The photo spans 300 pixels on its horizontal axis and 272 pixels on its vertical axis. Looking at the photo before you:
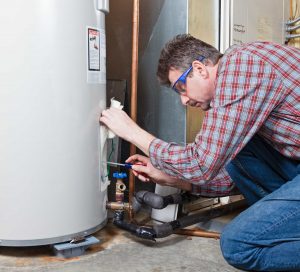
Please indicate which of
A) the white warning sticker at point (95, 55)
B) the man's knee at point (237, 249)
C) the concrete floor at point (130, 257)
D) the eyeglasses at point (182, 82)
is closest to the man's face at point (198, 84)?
the eyeglasses at point (182, 82)

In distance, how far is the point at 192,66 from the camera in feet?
4.13

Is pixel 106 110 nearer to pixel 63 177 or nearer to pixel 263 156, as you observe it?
pixel 63 177

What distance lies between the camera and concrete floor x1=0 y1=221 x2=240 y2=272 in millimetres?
1343

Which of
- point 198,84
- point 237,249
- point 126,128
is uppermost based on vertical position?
point 198,84

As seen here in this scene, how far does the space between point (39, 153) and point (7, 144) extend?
4.0 inches

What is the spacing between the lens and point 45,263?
1.38 meters

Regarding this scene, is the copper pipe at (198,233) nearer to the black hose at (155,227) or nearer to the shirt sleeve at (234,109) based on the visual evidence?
the black hose at (155,227)

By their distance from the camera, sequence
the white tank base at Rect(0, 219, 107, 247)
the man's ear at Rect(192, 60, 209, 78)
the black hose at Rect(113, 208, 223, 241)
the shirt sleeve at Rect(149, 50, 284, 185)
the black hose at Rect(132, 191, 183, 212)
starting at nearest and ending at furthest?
the shirt sleeve at Rect(149, 50, 284, 185) < the man's ear at Rect(192, 60, 209, 78) < the white tank base at Rect(0, 219, 107, 247) < the black hose at Rect(113, 208, 223, 241) < the black hose at Rect(132, 191, 183, 212)

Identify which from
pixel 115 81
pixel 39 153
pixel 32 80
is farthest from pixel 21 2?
pixel 115 81

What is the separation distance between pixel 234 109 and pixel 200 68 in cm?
21

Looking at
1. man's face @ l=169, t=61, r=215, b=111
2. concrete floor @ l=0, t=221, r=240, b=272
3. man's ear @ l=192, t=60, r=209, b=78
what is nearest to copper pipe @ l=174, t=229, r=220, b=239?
concrete floor @ l=0, t=221, r=240, b=272

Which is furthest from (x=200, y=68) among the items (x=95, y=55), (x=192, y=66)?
(x=95, y=55)

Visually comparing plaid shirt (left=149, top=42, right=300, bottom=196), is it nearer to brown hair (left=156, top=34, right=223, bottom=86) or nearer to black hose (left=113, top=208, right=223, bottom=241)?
brown hair (left=156, top=34, right=223, bottom=86)

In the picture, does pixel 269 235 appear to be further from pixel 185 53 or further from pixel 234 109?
pixel 185 53
